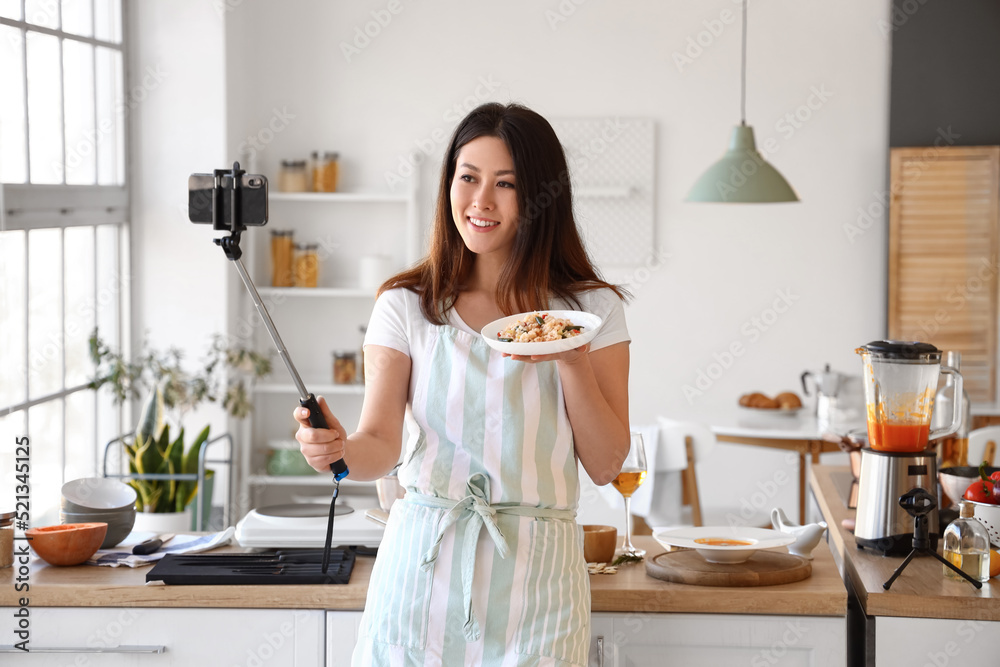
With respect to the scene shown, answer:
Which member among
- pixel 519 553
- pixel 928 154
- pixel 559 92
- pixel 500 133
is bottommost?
pixel 519 553

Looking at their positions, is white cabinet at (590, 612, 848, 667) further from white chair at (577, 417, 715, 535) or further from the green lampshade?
the green lampshade

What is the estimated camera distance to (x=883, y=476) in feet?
6.22

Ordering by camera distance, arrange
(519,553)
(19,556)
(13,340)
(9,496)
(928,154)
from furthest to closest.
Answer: (928,154)
(13,340)
(9,496)
(19,556)
(519,553)

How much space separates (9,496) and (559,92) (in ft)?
9.81

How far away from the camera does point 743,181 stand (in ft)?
13.1

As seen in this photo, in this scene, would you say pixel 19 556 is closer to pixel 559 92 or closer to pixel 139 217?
pixel 139 217

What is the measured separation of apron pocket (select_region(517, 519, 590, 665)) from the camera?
152 cm

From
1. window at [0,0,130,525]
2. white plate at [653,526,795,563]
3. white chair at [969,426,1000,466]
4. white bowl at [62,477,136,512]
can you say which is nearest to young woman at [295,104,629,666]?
white plate at [653,526,795,563]

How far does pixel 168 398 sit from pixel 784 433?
245 cm

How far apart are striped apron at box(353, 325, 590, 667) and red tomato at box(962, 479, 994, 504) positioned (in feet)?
2.61

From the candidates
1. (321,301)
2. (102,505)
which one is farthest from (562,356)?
(321,301)

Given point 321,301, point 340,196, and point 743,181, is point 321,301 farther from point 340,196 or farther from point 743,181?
point 743,181

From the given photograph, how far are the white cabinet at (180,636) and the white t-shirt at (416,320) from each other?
494 millimetres

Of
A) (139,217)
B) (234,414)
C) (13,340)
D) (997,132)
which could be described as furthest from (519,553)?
(997,132)
